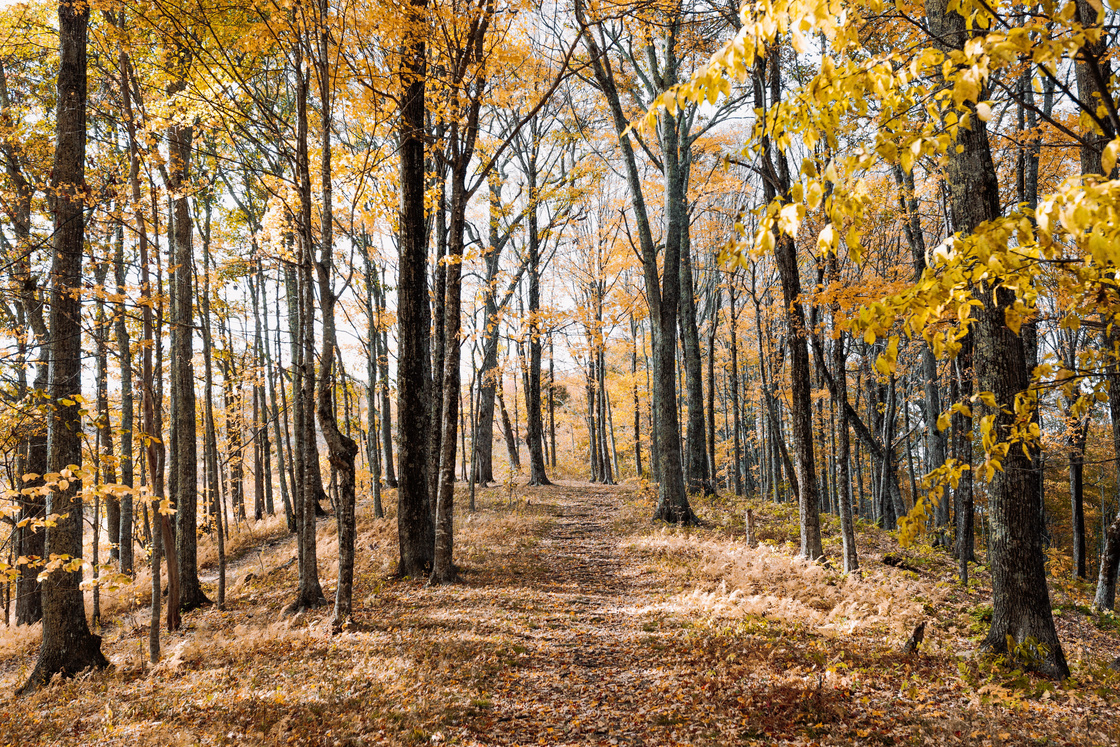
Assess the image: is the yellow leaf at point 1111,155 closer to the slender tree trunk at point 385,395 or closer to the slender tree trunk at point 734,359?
the slender tree trunk at point 734,359

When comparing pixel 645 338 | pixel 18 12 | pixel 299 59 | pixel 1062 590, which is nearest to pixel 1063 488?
pixel 645 338

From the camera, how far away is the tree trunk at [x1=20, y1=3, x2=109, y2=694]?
19.9 feet

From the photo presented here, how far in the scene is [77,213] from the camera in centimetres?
634

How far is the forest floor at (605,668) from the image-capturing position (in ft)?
14.0

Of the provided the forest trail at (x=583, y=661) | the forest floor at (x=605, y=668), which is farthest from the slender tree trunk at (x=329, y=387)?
the forest trail at (x=583, y=661)

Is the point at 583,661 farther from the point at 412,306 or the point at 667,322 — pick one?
the point at 667,322

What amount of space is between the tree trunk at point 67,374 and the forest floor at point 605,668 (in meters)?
0.53

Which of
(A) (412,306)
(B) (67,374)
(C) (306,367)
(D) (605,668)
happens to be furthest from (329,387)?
(D) (605,668)

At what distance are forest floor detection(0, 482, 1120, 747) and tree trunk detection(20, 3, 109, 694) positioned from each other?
53 cm

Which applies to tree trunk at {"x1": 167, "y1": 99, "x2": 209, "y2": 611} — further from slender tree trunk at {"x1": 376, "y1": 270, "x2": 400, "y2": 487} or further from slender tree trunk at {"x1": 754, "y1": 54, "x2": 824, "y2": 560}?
slender tree trunk at {"x1": 754, "y1": 54, "x2": 824, "y2": 560}

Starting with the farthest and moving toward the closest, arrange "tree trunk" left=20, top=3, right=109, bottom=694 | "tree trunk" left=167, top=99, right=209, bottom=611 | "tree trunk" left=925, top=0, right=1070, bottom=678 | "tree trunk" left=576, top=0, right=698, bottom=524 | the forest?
"tree trunk" left=576, top=0, right=698, bottom=524, "tree trunk" left=167, top=99, right=209, bottom=611, "tree trunk" left=20, top=3, right=109, bottom=694, "tree trunk" left=925, top=0, right=1070, bottom=678, the forest

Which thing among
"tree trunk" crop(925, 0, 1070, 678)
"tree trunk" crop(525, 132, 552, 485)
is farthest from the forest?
"tree trunk" crop(525, 132, 552, 485)

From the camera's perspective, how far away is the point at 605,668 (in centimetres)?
557

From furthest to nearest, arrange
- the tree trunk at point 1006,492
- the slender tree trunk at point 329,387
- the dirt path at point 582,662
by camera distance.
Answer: the slender tree trunk at point 329,387, the tree trunk at point 1006,492, the dirt path at point 582,662
